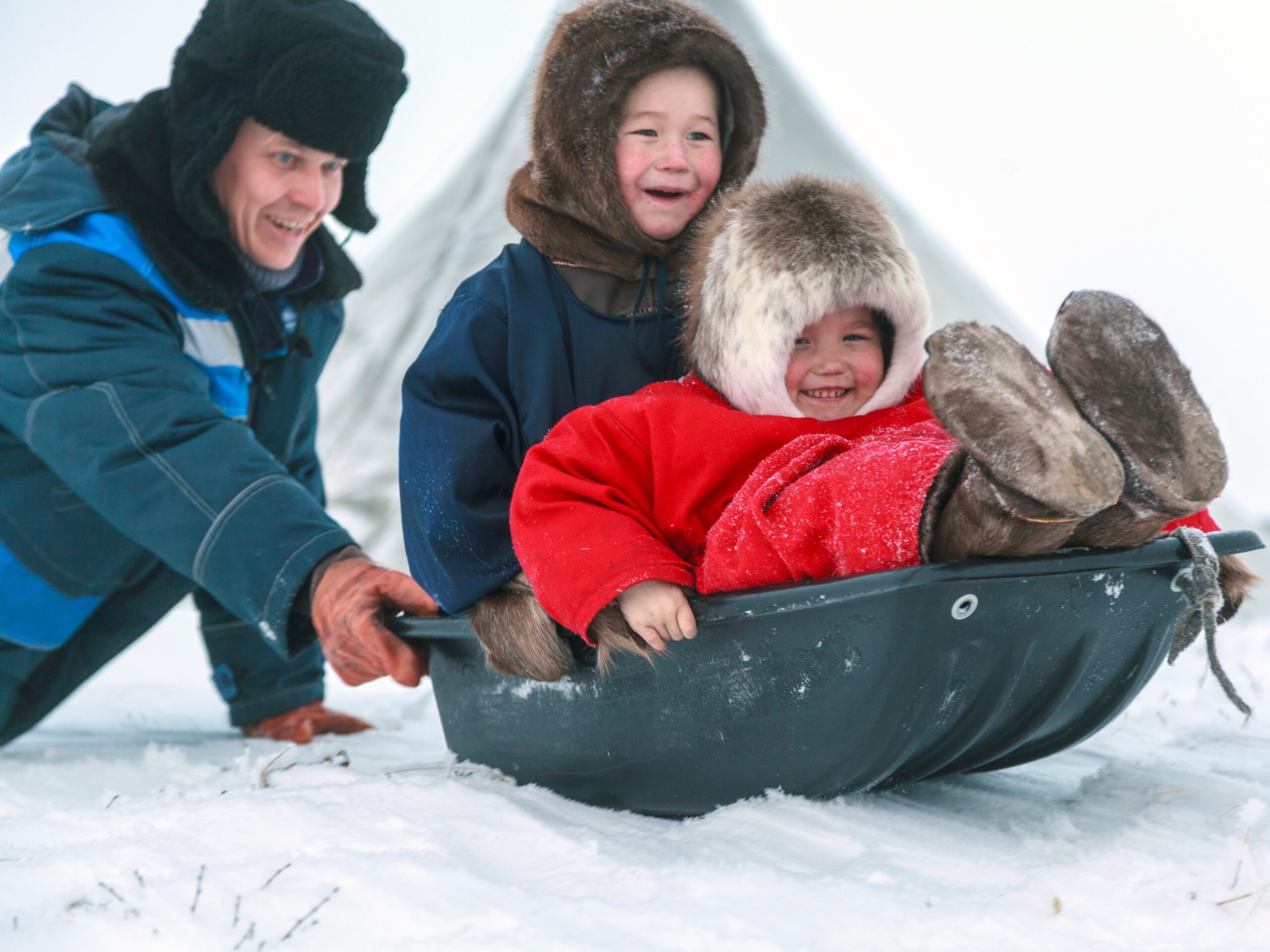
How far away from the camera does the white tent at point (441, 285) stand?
3635mm

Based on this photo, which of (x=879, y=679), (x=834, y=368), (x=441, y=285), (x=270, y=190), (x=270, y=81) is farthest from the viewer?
(x=441, y=285)

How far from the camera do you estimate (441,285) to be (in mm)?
3732

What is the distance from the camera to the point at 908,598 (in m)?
0.97

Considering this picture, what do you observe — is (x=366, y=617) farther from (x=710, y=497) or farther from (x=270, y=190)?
(x=270, y=190)

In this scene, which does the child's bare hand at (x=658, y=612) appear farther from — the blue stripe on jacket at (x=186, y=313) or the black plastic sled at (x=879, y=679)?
the blue stripe on jacket at (x=186, y=313)

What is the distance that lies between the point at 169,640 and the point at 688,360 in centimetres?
302

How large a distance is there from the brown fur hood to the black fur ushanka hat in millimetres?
580

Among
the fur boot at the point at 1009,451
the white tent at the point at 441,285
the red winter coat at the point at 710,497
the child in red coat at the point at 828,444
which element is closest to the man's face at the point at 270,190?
the child in red coat at the point at 828,444

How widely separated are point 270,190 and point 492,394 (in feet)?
3.19

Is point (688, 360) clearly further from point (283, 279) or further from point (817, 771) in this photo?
point (283, 279)

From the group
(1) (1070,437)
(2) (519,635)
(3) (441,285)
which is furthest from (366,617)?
(3) (441,285)

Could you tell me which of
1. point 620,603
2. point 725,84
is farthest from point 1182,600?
point 725,84

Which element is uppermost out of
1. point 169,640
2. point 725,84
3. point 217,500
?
point 725,84

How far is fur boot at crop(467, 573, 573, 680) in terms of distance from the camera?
1.28 metres
